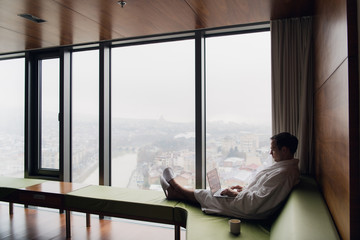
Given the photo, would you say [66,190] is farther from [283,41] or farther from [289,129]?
[283,41]

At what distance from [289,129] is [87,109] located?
2824 mm

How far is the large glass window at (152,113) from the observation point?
3.52 metres

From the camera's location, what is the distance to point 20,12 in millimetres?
2723

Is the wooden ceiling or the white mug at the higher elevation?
the wooden ceiling

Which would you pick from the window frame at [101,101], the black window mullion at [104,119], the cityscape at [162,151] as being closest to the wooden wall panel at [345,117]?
the cityscape at [162,151]

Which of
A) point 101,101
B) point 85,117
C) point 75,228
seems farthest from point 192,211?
point 85,117

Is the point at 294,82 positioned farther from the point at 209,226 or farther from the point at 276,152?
the point at 209,226

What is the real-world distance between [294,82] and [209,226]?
1.70 metres

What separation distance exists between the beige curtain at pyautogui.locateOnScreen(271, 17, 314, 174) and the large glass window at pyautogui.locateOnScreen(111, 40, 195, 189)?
104 cm

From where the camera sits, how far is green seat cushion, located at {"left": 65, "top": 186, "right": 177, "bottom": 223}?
2635mm

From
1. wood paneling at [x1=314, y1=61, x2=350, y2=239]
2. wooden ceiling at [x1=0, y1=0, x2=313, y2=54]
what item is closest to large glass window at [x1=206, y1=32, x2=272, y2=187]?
wooden ceiling at [x1=0, y1=0, x2=313, y2=54]

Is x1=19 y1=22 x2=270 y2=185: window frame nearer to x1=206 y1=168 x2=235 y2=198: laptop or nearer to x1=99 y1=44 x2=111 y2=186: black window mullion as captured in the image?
x1=99 y1=44 x2=111 y2=186: black window mullion

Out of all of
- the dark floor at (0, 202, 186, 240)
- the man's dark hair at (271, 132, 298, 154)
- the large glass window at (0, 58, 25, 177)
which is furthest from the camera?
the large glass window at (0, 58, 25, 177)

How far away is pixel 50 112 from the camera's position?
4.36m
